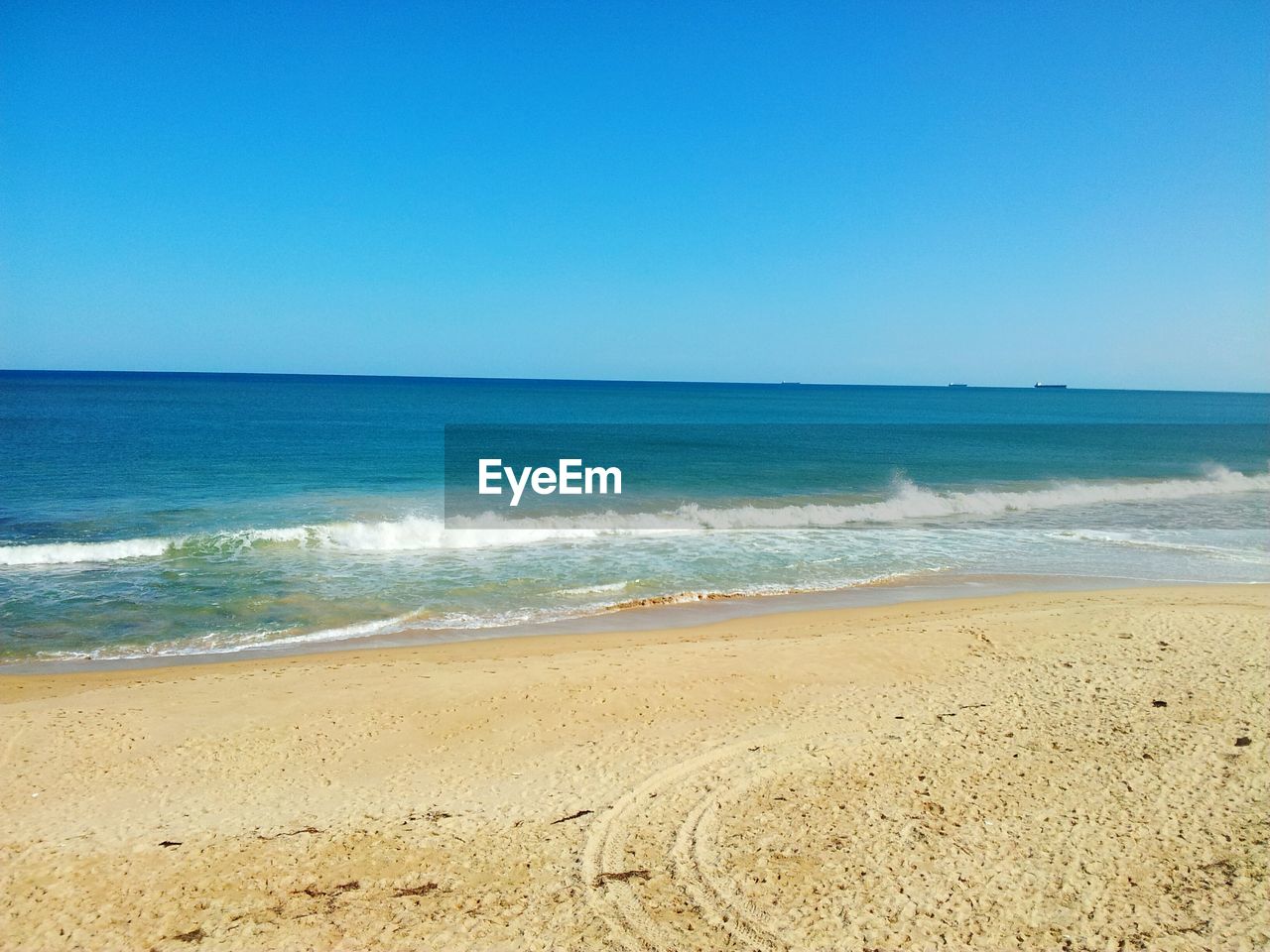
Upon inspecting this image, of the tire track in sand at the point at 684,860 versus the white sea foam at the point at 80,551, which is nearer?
the tire track in sand at the point at 684,860

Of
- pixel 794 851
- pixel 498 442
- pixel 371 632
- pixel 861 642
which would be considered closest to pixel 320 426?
pixel 498 442

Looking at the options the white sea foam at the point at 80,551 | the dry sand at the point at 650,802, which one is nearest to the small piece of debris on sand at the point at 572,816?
the dry sand at the point at 650,802

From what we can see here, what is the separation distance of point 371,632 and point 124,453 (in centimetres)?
3041

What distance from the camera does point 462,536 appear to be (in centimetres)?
2098

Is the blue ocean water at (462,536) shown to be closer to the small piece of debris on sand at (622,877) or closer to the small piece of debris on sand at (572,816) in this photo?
the small piece of debris on sand at (572,816)

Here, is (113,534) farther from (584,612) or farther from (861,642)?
(861,642)

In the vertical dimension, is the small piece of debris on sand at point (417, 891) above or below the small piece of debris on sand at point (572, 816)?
below

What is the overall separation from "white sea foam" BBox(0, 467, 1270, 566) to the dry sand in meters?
8.50

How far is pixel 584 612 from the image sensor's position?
47.8 feet

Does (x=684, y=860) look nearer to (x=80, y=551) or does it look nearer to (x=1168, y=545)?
(x=80, y=551)

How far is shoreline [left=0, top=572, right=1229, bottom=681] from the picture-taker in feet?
38.3

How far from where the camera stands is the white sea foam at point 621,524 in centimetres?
1853

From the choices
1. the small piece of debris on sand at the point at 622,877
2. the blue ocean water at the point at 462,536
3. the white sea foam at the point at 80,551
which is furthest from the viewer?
the white sea foam at the point at 80,551

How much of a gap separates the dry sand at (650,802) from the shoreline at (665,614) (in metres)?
0.74
